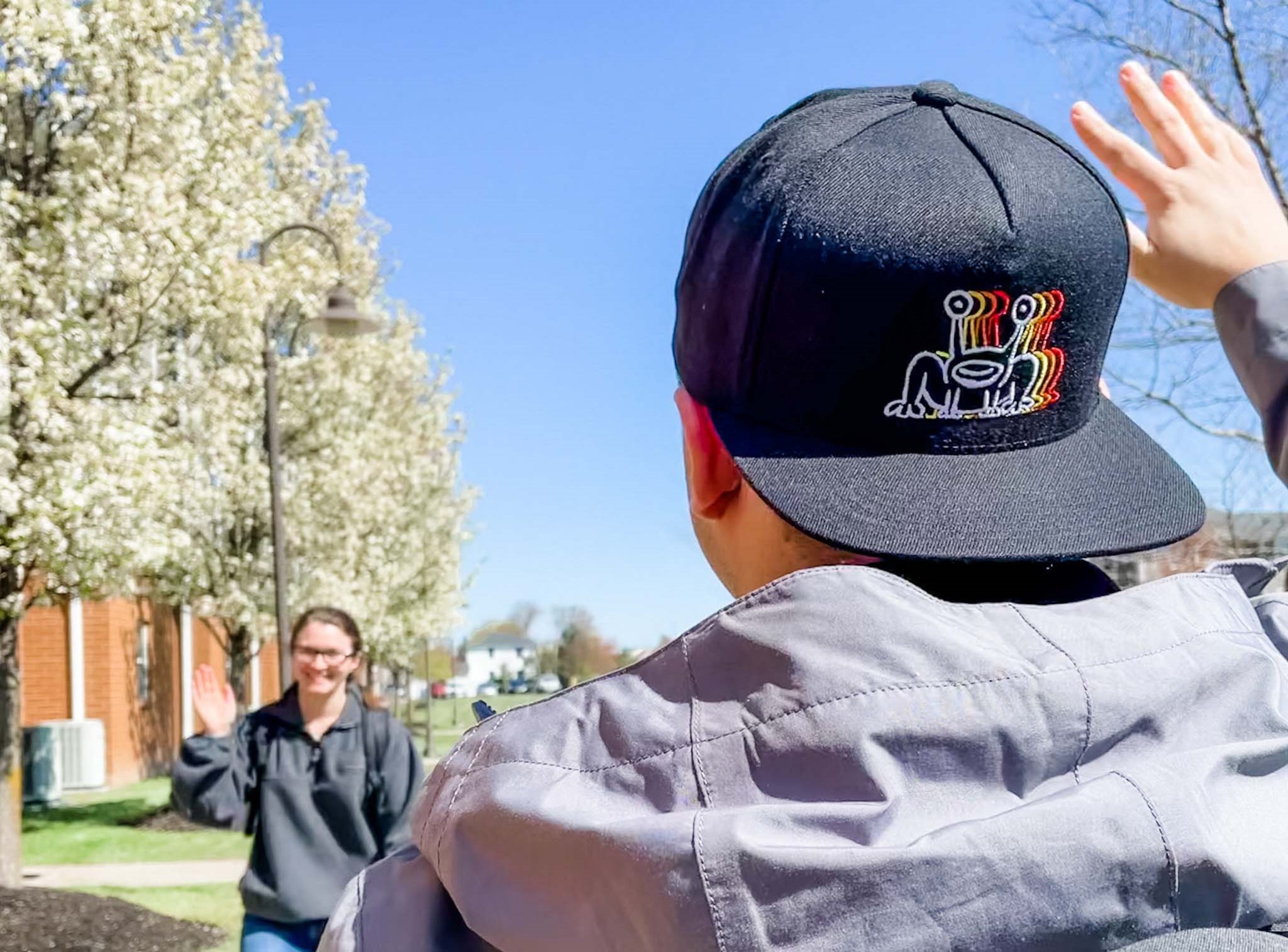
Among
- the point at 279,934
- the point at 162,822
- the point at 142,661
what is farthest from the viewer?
the point at 142,661

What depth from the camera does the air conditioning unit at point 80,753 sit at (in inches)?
981

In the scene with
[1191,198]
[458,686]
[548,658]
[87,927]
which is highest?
[1191,198]

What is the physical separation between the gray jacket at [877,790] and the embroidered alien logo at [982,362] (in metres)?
0.17

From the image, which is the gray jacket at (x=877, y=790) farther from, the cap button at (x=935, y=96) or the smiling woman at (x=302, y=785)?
the smiling woman at (x=302, y=785)

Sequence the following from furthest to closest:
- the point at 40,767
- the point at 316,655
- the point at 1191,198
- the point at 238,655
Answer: the point at 40,767 → the point at 238,655 → the point at 316,655 → the point at 1191,198

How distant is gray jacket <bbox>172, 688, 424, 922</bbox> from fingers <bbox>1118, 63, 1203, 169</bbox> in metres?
5.06

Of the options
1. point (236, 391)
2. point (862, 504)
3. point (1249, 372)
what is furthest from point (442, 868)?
point (236, 391)

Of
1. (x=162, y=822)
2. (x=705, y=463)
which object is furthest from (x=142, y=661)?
(x=705, y=463)

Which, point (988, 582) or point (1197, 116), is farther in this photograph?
point (1197, 116)

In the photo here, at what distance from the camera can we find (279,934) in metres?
5.83

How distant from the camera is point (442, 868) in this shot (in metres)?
1.01

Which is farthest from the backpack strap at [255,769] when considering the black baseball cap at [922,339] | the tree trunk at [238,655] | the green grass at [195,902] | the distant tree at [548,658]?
the distant tree at [548,658]

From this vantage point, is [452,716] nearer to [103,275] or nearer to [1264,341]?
[103,275]

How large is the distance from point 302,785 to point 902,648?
18.1ft
